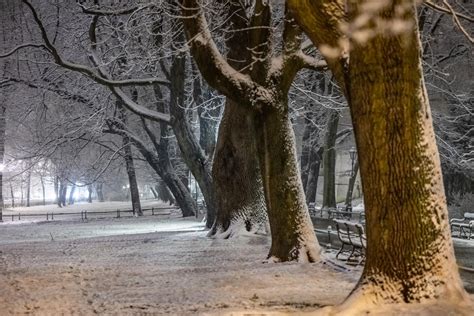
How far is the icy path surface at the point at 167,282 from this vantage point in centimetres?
764

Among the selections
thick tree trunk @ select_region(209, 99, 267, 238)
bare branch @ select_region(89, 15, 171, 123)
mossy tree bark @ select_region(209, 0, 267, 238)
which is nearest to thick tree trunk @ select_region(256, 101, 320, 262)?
mossy tree bark @ select_region(209, 0, 267, 238)

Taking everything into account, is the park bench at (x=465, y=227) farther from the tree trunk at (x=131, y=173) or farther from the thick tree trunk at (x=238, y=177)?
the tree trunk at (x=131, y=173)

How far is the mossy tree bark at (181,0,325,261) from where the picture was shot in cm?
1081

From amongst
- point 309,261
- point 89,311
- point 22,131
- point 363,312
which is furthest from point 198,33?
point 22,131

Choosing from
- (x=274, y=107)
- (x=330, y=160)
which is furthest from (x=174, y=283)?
(x=330, y=160)

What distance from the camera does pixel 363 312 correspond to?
616cm

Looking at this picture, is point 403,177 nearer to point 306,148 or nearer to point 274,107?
point 274,107

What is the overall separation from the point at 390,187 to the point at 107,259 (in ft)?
30.0

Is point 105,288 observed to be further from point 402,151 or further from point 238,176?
point 238,176

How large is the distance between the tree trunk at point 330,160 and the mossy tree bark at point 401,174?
2215 cm

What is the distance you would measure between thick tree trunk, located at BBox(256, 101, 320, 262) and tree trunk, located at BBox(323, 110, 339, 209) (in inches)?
694

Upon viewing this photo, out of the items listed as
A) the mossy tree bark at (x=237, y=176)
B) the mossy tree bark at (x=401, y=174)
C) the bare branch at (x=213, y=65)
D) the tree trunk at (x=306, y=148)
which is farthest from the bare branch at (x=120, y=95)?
the mossy tree bark at (x=401, y=174)

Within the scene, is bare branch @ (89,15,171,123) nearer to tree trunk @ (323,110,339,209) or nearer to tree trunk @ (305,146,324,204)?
tree trunk @ (323,110,339,209)

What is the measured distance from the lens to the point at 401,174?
6305 millimetres
